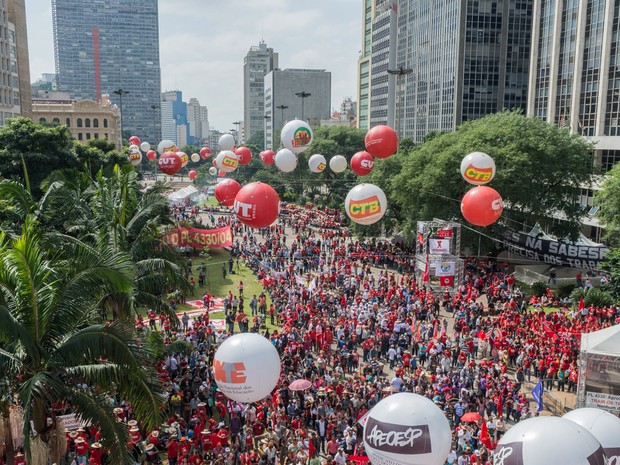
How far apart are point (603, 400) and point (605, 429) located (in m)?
7.00

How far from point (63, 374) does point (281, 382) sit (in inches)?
367

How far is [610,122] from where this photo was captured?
43.1 m

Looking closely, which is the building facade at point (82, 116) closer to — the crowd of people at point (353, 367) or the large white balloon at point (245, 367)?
the crowd of people at point (353, 367)

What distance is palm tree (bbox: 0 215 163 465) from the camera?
302 inches

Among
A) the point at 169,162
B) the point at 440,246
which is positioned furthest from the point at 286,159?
the point at 169,162

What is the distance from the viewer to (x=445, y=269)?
93.5ft

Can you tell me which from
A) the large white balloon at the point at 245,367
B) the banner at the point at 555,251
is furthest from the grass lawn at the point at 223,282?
the banner at the point at 555,251

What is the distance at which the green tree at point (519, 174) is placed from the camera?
32.2m

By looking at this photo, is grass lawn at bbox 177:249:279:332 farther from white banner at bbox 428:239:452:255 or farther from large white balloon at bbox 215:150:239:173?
white banner at bbox 428:239:452:255

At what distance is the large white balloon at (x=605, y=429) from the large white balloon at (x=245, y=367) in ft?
19.2

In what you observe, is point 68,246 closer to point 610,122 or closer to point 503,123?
point 503,123

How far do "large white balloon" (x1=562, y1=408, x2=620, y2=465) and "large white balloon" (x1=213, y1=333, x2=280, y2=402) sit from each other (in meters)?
5.87

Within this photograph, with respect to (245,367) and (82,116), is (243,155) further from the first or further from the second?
(82,116)

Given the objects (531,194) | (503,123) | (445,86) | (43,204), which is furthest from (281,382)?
(445,86)
